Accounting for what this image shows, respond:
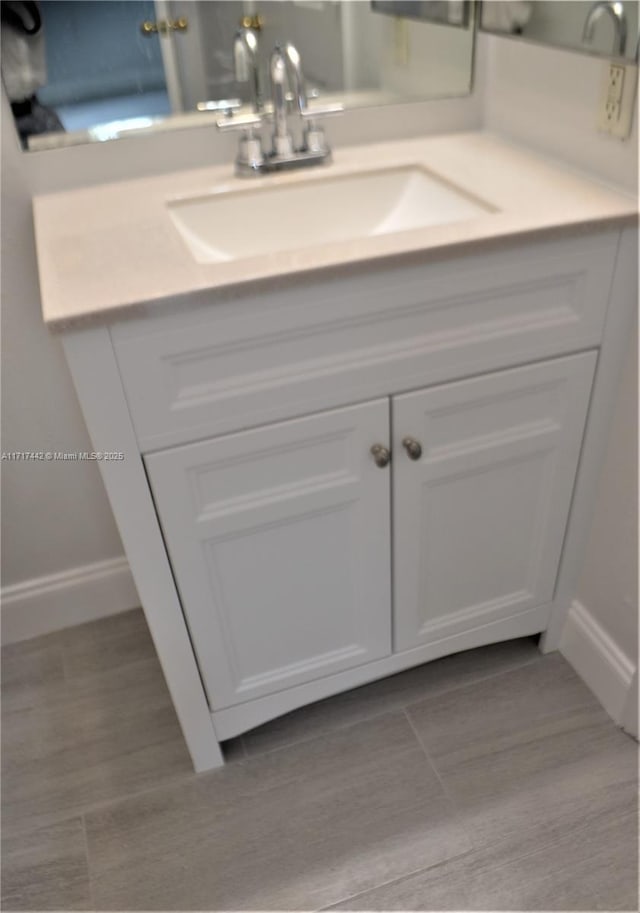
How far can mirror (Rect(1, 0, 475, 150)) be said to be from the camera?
1128 mm

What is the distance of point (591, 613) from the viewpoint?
139 centimetres

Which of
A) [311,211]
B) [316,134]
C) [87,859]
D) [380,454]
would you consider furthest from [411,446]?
[87,859]

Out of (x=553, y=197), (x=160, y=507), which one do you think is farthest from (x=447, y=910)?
(x=553, y=197)

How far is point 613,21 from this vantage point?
1.03 metres

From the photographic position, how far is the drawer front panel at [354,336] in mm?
882

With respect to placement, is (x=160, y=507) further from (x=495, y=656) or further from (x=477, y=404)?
(x=495, y=656)

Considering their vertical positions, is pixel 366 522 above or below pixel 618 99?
below

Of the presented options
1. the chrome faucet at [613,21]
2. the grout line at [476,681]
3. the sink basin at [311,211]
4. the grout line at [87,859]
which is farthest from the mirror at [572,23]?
the grout line at [87,859]

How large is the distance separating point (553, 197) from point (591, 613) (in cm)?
79

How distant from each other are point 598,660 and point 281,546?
71cm

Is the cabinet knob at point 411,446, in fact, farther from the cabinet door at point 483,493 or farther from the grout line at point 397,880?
the grout line at point 397,880

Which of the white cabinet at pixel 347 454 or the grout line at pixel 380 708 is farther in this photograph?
the grout line at pixel 380 708

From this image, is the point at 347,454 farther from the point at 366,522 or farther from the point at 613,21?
the point at 613,21

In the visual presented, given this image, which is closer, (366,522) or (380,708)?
(366,522)
